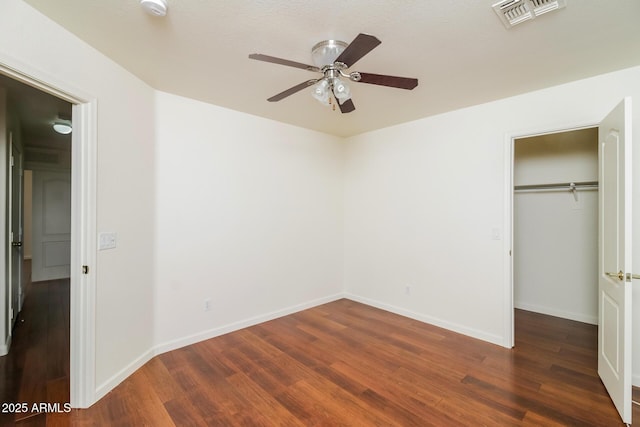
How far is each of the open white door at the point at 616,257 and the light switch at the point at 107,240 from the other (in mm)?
3642

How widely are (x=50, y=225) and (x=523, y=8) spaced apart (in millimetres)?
7615

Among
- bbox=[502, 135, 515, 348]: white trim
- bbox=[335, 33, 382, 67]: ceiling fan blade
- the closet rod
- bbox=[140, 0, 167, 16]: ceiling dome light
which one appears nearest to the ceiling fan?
bbox=[335, 33, 382, 67]: ceiling fan blade

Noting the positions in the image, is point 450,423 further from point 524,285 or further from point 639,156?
point 524,285

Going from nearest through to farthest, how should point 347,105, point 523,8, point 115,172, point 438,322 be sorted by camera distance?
point 523,8 → point 347,105 → point 115,172 → point 438,322

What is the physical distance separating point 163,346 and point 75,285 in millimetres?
1121

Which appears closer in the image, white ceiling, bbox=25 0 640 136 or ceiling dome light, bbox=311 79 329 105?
white ceiling, bbox=25 0 640 136

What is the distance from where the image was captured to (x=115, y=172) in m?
2.30

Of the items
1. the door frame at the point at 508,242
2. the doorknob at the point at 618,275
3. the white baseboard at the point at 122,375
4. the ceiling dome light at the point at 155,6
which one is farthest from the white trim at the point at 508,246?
the white baseboard at the point at 122,375

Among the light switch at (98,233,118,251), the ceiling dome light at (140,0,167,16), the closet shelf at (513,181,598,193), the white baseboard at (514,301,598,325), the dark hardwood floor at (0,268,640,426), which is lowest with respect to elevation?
the dark hardwood floor at (0,268,640,426)

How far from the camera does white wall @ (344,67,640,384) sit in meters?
2.63

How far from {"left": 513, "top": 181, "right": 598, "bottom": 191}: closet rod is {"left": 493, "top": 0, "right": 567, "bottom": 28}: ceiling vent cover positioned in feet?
8.85

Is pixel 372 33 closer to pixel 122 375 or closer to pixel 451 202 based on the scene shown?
pixel 451 202

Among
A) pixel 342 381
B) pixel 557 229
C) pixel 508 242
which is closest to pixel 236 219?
pixel 342 381

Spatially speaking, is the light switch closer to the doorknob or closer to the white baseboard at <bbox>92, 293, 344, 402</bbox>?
the white baseboard at <bbox>92, 293, 344, 402</bbox>
